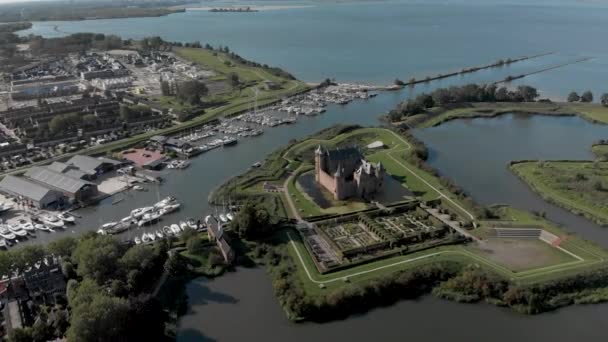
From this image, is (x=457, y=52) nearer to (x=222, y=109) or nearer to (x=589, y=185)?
(x=222, y=109)

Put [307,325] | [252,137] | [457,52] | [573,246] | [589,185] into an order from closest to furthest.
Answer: [307,325], [573,246], [589,185], [252,137], [457,52]

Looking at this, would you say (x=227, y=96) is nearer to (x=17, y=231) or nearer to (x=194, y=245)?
(x=17, y=231)

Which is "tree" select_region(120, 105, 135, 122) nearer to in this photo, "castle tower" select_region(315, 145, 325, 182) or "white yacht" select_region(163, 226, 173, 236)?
"white yacht" select_region(163, 226, 173, 236)

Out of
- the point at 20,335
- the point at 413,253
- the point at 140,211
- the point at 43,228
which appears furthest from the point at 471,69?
A: the point at 20,335

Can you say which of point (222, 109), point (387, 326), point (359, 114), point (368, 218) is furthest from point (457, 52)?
point (387, 326)

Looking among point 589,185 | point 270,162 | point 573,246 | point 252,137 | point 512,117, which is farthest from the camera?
point 512,117

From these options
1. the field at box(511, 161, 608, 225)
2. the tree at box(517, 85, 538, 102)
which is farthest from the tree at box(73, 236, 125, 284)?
the tree at box(517, 85, 538, 102)

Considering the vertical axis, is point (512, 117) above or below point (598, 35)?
below
